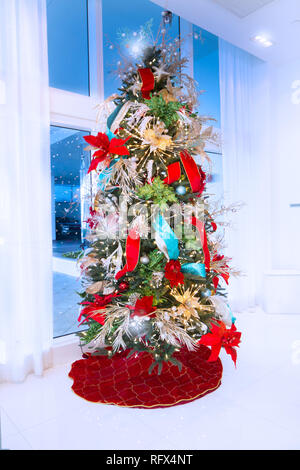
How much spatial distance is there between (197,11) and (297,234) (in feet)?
8.71

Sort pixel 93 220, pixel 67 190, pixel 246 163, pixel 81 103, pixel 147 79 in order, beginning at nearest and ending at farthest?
pixel 147 79 < pixel 93 220 < pixel 81 103 < pixel 67 190 < pixel 246 163

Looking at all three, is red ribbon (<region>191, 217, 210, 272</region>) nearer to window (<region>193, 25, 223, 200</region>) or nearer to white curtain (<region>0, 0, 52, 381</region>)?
white curtain (<region>0, 0, 52, 381</region>)

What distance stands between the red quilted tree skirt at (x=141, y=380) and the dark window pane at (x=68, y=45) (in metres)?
2.19

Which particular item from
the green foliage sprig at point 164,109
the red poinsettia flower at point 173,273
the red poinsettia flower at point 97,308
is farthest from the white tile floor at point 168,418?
the green foliage sprig at point 164,109

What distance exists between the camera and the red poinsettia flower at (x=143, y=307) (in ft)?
6.77

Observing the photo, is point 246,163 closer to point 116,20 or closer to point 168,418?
point 116,20

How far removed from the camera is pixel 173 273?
2.06 m

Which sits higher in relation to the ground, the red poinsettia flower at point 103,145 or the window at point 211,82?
the window at point 211,82

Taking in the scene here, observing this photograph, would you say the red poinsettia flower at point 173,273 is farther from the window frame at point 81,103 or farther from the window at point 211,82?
the window at point 211,82

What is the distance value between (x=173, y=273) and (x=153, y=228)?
0.31 metres

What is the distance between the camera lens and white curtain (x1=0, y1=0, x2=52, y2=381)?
226 cm

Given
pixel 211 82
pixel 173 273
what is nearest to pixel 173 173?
pixel 173 273

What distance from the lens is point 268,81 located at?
4.09 metres

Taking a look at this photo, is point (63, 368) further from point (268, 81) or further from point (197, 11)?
point (268, 81)
